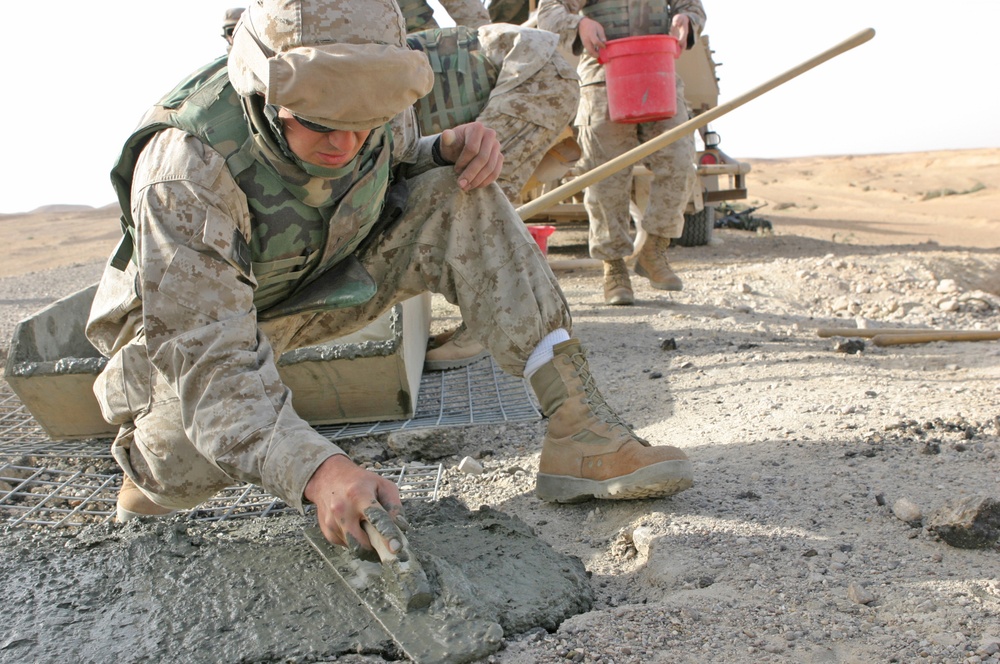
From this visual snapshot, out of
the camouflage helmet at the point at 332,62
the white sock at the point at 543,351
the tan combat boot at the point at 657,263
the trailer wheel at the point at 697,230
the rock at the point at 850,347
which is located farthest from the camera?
the trailer wheel at the point at 697,230

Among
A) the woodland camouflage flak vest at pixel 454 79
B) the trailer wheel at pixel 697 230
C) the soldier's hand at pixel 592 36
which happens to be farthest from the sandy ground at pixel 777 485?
the trailer wheel at pixel 697 230

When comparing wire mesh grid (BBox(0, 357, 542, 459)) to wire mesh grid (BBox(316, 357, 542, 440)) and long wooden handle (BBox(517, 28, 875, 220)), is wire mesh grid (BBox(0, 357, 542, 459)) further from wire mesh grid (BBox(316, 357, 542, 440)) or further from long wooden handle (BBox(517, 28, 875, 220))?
long wooden handle (BBox(517, 28, 875, 220))

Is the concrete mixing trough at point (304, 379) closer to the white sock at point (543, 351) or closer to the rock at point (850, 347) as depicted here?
the white sock at point (543, 351)

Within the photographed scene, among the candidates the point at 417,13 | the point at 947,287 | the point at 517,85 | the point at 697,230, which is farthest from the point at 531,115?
the point at 697,230

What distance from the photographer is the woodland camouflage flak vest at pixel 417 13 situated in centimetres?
329

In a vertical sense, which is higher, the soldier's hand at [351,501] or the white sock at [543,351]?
the white sock at [543,351]

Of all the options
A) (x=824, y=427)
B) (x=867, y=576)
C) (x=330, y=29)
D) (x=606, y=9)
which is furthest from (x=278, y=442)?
(x=606, y=9)

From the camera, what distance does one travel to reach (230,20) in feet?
7.88

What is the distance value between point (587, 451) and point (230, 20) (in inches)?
58.6

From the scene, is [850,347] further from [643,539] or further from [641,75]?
[643,539]

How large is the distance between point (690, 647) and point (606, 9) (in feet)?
11.8

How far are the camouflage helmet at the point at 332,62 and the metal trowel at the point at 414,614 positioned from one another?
723 millimetres

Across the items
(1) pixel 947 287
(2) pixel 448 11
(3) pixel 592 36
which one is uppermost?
(2) pixel 448 11

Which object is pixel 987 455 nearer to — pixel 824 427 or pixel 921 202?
pixel 824 427
